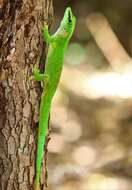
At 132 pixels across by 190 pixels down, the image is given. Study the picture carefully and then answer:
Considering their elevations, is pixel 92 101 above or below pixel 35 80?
above

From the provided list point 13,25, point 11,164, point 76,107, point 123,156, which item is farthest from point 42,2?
point 76,107

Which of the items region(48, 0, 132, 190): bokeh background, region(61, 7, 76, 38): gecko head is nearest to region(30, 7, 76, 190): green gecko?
region(61, 7, 76, 38): gecko head

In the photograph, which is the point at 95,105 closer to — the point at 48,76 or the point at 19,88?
the point at 48,76

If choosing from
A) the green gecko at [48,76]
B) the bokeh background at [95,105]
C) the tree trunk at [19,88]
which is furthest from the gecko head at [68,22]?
the bokeh background at [95,105]

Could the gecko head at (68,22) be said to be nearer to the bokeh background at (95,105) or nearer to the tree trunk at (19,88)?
the tree trunk at (19,88)

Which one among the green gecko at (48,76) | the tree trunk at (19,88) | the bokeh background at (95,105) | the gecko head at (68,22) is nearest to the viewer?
the tree trunk at (19,88)

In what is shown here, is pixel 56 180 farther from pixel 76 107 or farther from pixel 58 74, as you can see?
pixel 58 74

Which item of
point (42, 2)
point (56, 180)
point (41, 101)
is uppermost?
point (42, 2)

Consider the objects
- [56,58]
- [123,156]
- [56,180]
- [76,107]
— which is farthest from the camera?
[76,107]
